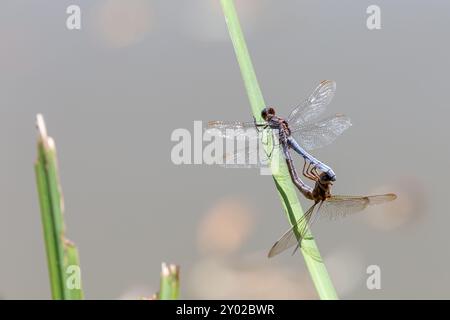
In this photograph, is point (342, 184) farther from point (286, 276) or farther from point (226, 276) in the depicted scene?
point (226, 276)

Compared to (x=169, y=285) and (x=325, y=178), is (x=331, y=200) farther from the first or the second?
(x=169, y=285)

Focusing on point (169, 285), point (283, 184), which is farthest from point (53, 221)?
point (283, 184)

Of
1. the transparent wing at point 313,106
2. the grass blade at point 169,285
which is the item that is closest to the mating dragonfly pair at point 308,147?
the transparent wing at point 313,106

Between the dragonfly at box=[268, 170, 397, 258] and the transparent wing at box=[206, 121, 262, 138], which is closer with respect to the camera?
the dragonfly at box=[268, 170, 397, 258]

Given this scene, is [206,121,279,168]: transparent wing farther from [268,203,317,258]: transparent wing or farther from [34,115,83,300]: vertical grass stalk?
[34,115,83,300]: vertical grass stalk

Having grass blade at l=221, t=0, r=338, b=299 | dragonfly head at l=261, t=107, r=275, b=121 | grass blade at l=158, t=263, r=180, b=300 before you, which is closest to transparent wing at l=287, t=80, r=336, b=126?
dragonfly head at l=261, t=107, r=275, b=121

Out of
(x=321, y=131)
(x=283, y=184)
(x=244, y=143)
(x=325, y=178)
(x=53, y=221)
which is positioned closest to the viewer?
(x=53, y=221)

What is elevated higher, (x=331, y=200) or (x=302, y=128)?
(x=302, y=128)
